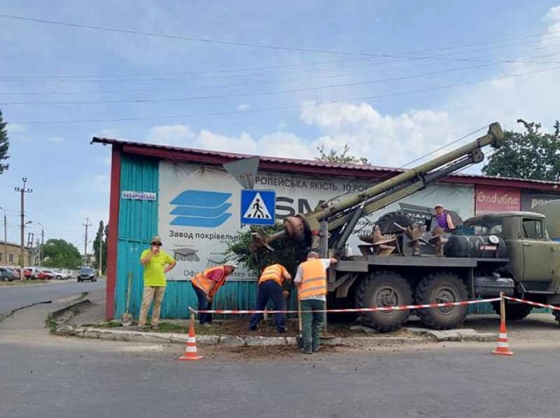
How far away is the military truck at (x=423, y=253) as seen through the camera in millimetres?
11055

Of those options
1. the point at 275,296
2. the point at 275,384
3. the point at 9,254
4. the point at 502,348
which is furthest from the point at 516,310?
the point at 9,254

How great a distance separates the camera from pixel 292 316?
509 inches

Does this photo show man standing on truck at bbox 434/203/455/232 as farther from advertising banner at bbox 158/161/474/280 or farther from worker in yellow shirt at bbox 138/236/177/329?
worker in yellow shirt at bbox 138/236/177/329

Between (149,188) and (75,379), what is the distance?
20.8 ft

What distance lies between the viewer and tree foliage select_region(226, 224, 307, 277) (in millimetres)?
11597

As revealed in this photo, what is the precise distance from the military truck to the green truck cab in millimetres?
21

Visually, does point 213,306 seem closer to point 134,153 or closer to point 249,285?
point 249,285

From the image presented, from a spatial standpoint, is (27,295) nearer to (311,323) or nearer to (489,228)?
(311,323)

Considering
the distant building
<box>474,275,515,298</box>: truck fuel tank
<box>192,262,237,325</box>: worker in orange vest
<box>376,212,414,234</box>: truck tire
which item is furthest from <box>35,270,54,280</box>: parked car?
<box>474,275,515,298</box>: truck fuel tank

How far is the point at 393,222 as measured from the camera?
39.2 feet

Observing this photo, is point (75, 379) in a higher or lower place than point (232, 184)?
lower

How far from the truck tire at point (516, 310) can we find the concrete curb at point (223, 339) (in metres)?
4.17

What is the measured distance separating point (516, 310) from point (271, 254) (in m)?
6.52

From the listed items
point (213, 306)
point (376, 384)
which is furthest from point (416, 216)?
point (376, 384)
